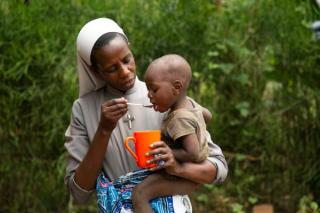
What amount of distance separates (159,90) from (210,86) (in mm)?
2464

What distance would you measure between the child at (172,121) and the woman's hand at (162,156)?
7cm

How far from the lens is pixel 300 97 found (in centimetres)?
511

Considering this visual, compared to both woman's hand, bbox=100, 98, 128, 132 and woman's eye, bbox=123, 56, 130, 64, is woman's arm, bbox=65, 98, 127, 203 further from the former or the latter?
woman's eye, bbox=123, 56, 130, 64

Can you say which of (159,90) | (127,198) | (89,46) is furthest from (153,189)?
(89,46)

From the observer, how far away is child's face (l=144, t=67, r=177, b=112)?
277 centimetres

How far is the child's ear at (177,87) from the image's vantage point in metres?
2.79

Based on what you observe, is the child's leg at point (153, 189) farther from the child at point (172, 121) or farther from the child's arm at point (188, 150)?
the child's arm at point (188, 150)

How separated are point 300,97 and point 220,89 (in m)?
0.60

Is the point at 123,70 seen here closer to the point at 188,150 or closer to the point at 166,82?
the point at 166,82

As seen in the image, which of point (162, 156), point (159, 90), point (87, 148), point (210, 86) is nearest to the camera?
point (162, 156)

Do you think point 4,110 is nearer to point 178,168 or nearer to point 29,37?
point 29,37

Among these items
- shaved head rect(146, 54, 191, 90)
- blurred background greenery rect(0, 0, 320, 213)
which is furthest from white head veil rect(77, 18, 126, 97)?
blurred background greenery rect(0, 0, 320, 213)

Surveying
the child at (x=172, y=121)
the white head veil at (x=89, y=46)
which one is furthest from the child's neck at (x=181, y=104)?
the white head veil at (x=89, y=46)

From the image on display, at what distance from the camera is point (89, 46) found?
2.90 metres
